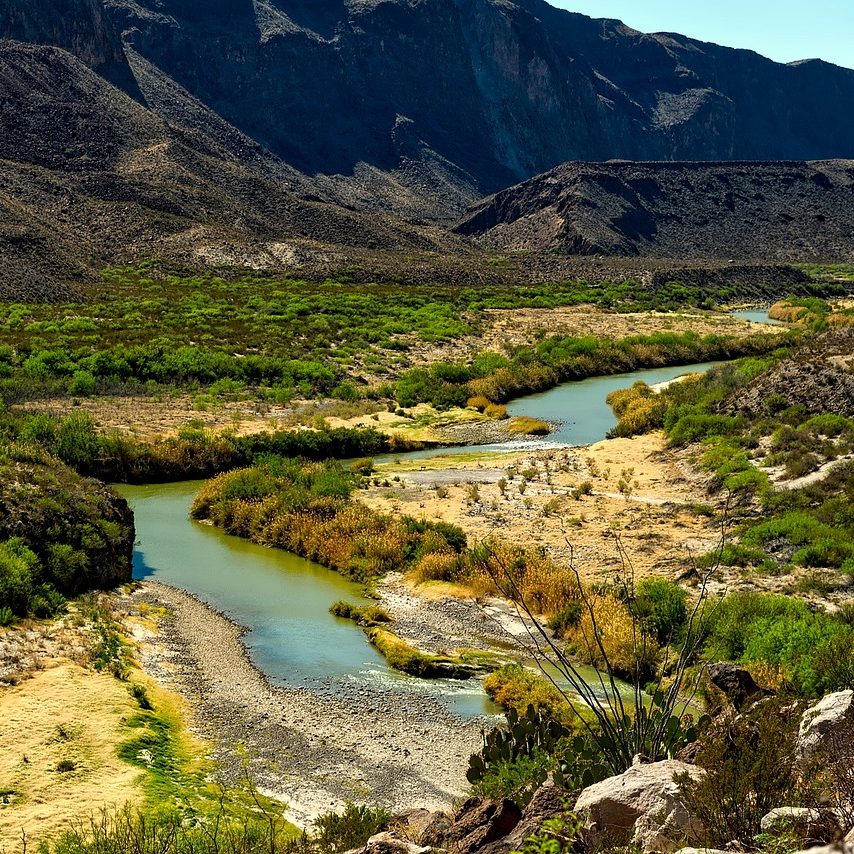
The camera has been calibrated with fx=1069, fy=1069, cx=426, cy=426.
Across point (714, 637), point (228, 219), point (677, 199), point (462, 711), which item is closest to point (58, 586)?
point (462, 711)

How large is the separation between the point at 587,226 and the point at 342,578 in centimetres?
11308

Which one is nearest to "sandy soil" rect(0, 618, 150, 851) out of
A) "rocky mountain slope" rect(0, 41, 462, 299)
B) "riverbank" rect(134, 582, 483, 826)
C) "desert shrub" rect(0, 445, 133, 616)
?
"desert shrub" rect(0, 445, 133, 616)

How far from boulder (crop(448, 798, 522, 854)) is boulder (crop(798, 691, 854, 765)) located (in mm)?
2708

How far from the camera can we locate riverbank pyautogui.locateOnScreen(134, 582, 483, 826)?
14.0 metres

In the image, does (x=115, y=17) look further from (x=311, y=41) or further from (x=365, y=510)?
(x=365, y=510)

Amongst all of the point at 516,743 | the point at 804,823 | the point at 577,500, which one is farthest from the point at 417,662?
the point at 577,500

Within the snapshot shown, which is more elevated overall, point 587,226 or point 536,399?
point 587,226

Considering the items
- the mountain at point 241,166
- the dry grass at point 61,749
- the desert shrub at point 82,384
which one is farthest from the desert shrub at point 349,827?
the mountain at point 241,166

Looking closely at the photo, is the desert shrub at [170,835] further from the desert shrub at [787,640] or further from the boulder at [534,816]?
the desert shrub at [787,640]

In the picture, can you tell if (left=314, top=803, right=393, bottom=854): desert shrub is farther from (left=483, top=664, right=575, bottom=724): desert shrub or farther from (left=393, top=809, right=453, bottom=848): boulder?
(left=483, top=664, right=575, bottom=724): desert shrub

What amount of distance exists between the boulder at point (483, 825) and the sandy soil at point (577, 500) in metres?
12.6

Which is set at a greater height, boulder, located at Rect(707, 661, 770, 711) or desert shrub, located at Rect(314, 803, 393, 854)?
boulder, located at Rect(707, 661, 770, 711)

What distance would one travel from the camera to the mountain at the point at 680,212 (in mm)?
134625

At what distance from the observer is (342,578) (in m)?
23.8
